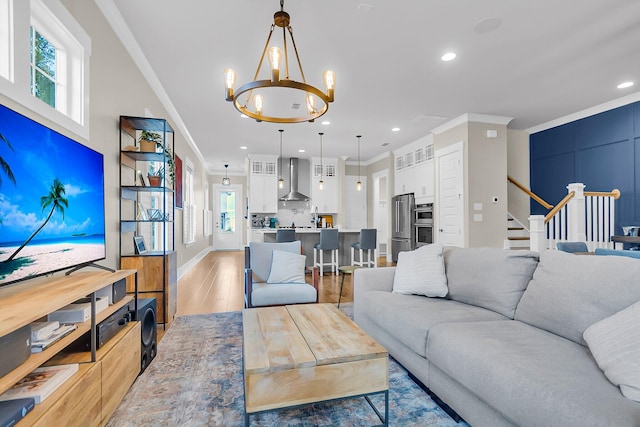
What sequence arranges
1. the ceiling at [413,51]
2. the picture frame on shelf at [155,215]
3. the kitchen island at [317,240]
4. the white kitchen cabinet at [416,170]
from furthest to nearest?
the white kitchen cabinet at [416,170], the kitchen island at [317,240], the picture frame on shelf at [155,215], the ceiling at [413,51]

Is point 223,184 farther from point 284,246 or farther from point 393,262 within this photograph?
point 284,246

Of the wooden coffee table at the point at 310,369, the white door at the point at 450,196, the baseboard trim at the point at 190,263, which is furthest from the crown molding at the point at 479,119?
the baseboard trim at the point at 190,263

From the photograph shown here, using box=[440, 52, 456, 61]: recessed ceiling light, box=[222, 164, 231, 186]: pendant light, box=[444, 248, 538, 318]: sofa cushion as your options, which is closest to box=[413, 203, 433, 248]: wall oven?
box=[440, 52, 456, 61]: recessed ceiling light

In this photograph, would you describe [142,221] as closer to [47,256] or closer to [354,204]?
[47,256]

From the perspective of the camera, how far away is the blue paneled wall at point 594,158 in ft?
15.0

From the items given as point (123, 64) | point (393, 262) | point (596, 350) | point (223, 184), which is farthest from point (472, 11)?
point (223, 184)

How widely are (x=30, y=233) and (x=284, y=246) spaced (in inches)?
89.7

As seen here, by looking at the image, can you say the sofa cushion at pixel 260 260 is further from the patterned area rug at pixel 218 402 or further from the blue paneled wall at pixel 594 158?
the blue paneled wall at pixel 594 158

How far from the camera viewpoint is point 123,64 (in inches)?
120

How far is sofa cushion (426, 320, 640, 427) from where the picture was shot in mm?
1068

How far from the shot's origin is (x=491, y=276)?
2236 millimetres

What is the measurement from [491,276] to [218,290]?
3.73 metres

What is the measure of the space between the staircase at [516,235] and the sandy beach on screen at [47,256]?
575cm

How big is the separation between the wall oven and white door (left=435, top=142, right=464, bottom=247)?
0.25 meters
